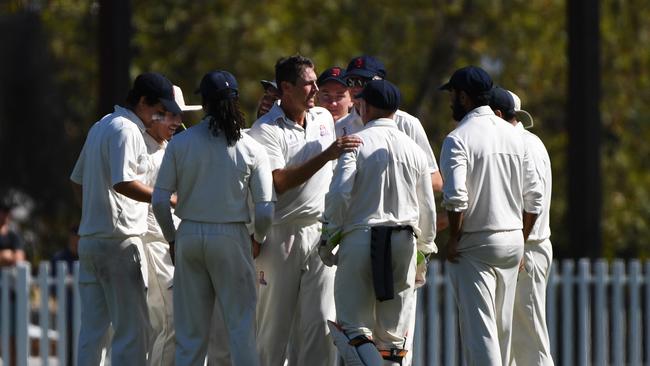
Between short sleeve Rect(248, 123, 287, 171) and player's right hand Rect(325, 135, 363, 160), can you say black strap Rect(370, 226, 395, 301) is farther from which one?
short sleeve Rect(248, 123, 287, 171)

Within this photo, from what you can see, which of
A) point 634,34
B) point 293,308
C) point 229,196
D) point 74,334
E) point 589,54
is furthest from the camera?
point 634,34

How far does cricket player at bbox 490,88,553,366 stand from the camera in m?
9.30

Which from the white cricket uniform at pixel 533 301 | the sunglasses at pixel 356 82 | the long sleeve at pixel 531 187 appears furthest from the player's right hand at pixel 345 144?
the white cricket uniform at pixel 533 301

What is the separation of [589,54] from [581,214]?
1563 millimetres

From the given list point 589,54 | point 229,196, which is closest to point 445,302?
point 589,54

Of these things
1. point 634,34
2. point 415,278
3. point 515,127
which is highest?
point 634,34

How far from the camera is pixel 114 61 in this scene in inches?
531

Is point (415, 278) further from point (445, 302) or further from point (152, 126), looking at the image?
point (445, 302)

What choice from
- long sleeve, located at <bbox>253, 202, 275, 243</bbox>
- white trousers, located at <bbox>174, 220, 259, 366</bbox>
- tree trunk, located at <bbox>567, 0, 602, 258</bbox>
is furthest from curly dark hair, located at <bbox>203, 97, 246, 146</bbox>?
tree trunk, located at <bbox>567, 0, 602, 258</bbox>

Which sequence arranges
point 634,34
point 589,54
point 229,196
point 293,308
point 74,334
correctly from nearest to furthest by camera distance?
point 229,196 < point 293,308 < point 74,334 < point 589,54 < point 634,34

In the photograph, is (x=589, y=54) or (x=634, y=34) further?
(x=634, y=34)

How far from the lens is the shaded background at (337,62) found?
841 inches

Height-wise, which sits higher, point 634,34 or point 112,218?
point 634,34

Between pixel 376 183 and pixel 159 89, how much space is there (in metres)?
1.49
